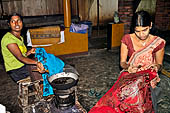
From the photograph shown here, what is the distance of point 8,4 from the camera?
9.64 metres

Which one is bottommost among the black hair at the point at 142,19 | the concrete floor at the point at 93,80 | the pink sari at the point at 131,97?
the concrete floor at the point at 93,80

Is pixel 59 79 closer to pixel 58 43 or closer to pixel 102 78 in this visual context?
pixel 102 78

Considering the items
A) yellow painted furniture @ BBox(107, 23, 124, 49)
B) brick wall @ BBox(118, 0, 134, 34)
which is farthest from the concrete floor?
brick wall @ BBox(118, 0, 134, 34)

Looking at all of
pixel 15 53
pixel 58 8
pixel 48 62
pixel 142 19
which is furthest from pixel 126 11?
pixel 15 53

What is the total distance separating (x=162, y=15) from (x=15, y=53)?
24.2ft

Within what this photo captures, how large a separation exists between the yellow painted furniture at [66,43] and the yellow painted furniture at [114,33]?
1375mm

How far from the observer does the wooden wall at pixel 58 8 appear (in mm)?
9844

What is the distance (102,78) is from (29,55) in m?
2.50

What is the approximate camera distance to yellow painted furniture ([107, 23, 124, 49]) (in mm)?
7762

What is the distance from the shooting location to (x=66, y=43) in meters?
7.11

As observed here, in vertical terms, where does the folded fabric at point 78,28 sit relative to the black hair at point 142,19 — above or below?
below

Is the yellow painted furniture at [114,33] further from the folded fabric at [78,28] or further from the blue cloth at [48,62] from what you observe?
the blue cloth at [48,62]

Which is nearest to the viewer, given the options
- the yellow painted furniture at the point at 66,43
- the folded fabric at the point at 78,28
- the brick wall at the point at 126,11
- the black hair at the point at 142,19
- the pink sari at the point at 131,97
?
the pink sari at the point at 131,97

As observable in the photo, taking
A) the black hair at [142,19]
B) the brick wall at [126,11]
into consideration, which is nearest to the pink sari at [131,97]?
the black hair at [142,19]
